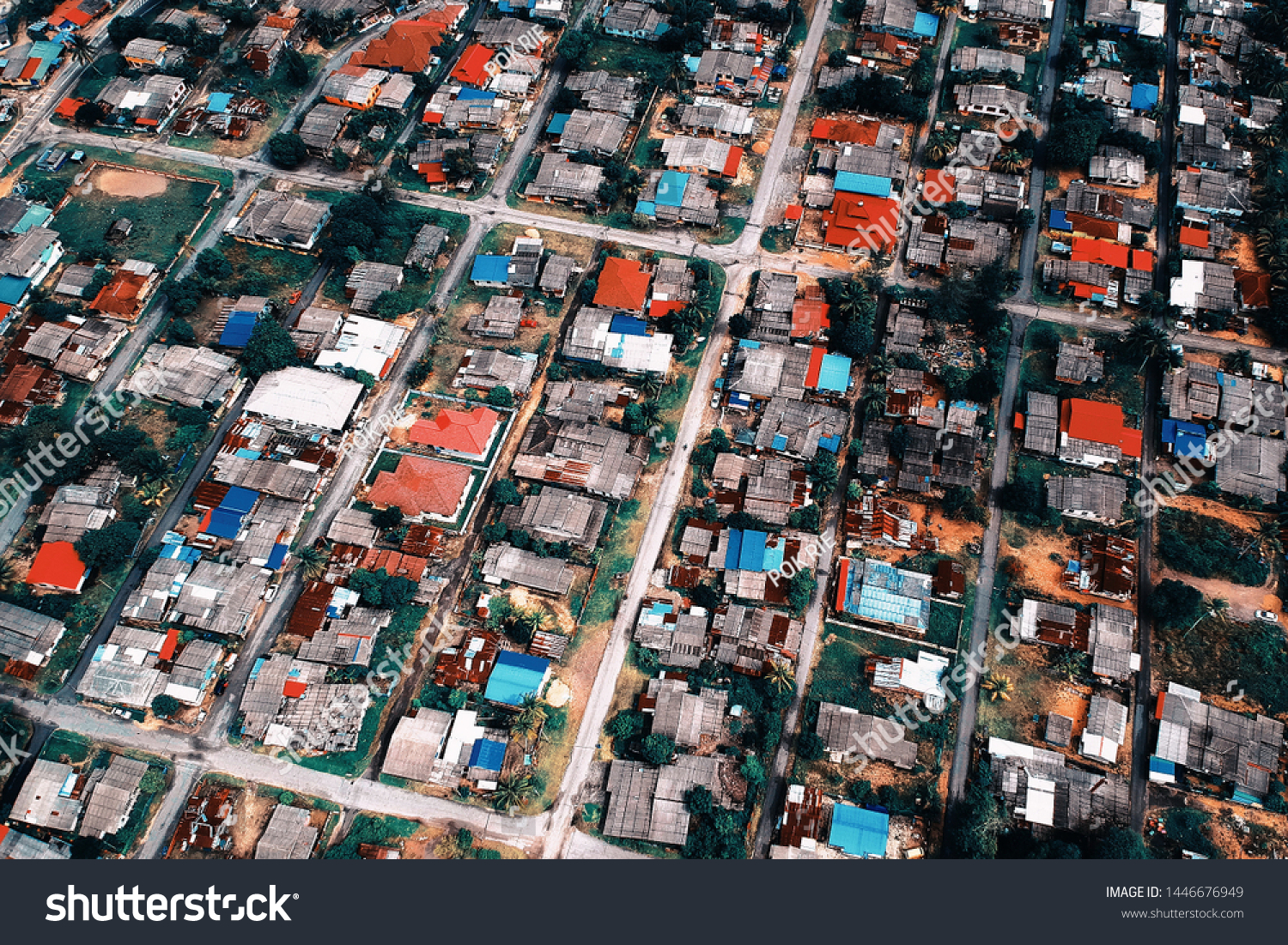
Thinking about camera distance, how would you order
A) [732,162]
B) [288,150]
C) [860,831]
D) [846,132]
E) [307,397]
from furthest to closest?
[846,132], [288,150], [732,162], [307,397], [860,831]

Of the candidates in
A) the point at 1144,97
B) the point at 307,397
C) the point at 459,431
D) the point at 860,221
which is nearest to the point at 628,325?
the point at 459,431

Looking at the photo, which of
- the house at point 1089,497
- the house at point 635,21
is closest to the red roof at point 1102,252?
the house at point 1089,497

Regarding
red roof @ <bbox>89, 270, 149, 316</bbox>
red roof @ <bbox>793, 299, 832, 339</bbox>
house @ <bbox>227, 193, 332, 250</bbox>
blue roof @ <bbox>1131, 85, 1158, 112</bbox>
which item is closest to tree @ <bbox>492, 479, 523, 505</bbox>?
red roof @ <bbox>793, 299, 832, 339</bbox>

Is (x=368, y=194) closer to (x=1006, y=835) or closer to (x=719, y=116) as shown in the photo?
(x=719, y=116)

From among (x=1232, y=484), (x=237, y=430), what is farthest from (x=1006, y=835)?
(x=237, y=430)

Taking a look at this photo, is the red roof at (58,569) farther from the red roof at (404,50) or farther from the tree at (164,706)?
the red roof at (404,50)

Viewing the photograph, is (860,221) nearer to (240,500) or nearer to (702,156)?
(702,156)
